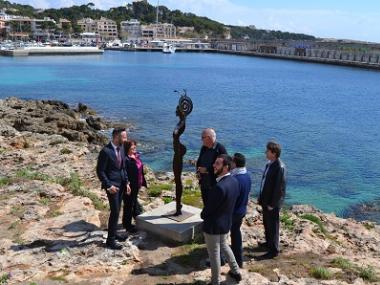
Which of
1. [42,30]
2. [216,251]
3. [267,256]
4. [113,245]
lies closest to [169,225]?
[113,245]

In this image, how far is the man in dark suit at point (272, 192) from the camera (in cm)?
776

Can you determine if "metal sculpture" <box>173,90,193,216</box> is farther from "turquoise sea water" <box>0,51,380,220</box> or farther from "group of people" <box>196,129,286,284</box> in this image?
"turquoise sea water" <box>0,51,380,220</box>

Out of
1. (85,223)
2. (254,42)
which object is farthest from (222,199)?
(254,42)

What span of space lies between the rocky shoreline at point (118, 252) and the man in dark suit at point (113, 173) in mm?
495

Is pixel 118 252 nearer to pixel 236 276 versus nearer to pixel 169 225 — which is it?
pixel 169 225

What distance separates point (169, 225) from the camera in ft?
29.2

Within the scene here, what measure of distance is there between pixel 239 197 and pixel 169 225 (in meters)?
2.26

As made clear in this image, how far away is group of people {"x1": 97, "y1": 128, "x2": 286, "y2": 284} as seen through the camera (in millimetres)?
6406

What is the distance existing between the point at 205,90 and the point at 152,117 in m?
23.1

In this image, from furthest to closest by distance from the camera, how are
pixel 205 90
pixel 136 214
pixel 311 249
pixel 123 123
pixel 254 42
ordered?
1. pixel 254 42
2. pixel 205 90
3. pixel 123 123
4. pixel 136 214
5. pixel 311 249

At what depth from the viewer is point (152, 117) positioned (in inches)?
1454

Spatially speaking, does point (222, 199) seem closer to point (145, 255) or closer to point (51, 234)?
point (145, 255)

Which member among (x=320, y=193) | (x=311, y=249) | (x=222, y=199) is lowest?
(x=320, y=193)

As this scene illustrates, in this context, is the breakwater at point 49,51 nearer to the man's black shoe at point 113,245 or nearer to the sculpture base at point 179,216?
the sculpture base at point 179,216
